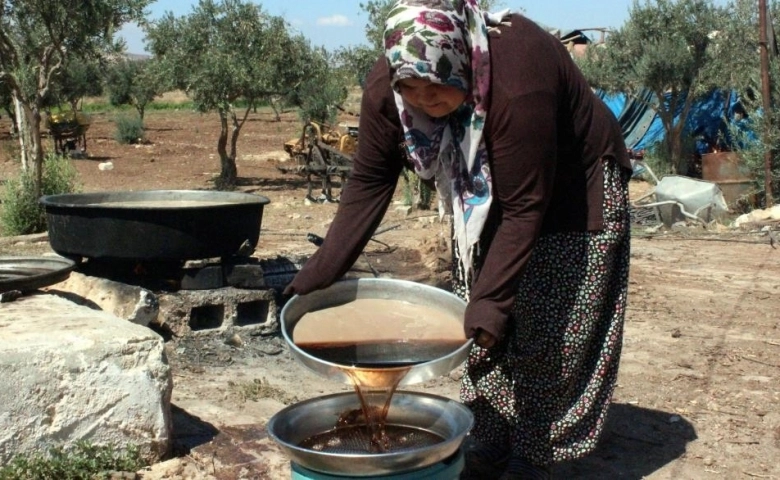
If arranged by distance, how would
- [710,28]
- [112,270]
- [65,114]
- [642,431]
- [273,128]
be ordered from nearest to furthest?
[642,431]
[112,270]
[710,28]
[65,114]
[273,128]

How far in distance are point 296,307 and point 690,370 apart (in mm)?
2702

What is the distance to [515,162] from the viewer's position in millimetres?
2479

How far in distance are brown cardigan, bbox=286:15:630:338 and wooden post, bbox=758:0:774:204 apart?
8.72 m

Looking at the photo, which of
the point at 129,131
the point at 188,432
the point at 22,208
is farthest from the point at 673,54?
the point at 129,131

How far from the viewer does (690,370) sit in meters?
4.73

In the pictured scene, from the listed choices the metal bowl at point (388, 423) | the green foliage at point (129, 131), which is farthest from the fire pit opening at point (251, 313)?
the green foliage at point (129, 131)

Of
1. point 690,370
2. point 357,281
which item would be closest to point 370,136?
point 357,281

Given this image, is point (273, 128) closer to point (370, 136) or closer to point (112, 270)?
point (112, 270)

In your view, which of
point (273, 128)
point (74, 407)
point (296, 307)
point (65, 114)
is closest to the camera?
point (296, 307)

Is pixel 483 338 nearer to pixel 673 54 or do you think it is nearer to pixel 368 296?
pixel 368 296

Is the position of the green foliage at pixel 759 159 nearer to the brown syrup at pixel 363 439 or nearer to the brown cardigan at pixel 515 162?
the brown cardigan at pixel 515 162

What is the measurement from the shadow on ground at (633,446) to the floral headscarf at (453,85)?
1130 mm

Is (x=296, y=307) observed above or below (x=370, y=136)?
below

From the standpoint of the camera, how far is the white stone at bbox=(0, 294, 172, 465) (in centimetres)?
311
